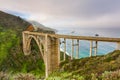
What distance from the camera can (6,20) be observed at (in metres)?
115

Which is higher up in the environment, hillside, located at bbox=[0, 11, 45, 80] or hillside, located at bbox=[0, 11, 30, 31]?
hillside, located at bbox=[0, 11, 30, 31]

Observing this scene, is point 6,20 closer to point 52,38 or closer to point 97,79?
point 52,38

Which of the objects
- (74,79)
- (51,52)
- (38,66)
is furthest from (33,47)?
(74,79)

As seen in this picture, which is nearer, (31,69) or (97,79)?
(97,79)

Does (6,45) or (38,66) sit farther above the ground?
(6,45)

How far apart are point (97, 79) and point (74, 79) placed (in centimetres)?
103

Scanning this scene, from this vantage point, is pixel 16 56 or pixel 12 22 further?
pixel 12 22

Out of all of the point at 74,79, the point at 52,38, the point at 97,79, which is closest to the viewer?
the point at 97,79

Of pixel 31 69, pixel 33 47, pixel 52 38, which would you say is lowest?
pixel 31 69

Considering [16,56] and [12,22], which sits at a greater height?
[12,22]

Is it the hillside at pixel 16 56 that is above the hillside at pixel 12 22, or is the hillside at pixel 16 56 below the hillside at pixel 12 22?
below

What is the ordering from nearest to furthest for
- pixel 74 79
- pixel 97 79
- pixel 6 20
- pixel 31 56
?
pixel 97 79
pixel 74 79
pixel 31 56
pixel 6 20

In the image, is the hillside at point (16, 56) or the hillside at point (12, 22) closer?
the hillside at point (16, 56)

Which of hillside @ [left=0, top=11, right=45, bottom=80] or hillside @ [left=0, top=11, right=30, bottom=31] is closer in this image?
hillside @ [left=0, top=11, right=45, bottom=80]
